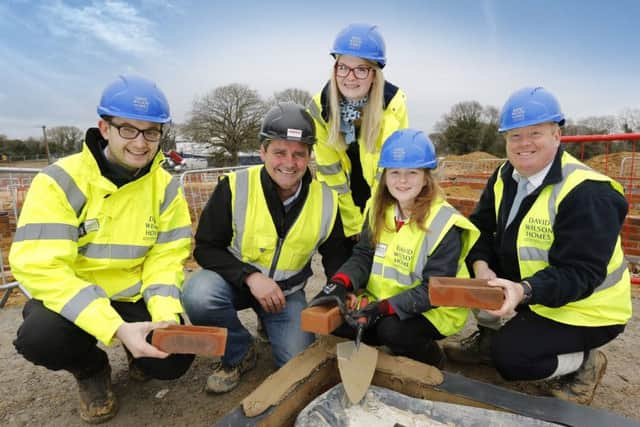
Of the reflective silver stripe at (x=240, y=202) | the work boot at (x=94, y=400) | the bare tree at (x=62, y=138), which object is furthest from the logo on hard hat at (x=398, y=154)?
the bare tree at (x=62, y=138)

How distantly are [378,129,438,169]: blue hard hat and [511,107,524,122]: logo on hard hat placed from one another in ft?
1.54

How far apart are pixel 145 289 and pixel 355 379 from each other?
1311 mm

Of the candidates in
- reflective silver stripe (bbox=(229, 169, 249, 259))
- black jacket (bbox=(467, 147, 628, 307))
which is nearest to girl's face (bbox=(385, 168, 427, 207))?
black jacket (bbox=(467, 147, 628, 307))

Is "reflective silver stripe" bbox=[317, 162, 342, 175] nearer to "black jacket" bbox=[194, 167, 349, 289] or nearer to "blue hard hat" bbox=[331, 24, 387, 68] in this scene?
"black jacket" bbox=[194, 167, 349, 289]

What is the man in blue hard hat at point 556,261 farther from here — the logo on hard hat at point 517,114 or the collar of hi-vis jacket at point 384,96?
the collar of hi-vis jacket at point 384,96

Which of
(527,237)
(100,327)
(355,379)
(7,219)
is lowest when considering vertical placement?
(7,219)

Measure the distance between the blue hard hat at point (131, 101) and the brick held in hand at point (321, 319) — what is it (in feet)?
4.24

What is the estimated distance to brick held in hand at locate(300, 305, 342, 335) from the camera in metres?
2.03

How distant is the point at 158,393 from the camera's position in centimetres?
266

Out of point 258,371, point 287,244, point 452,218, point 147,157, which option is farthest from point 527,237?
point 147,157

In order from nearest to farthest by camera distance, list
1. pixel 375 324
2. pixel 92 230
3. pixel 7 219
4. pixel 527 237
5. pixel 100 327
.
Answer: pixel 100 327
pixel 92 230
pixel 527 237
pixel 375 324
pixel 7 219

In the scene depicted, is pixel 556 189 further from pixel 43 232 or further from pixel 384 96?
pixel 43 232

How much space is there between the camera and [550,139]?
2256 mm

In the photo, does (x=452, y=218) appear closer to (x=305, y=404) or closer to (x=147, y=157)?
(x=305, y=404)
